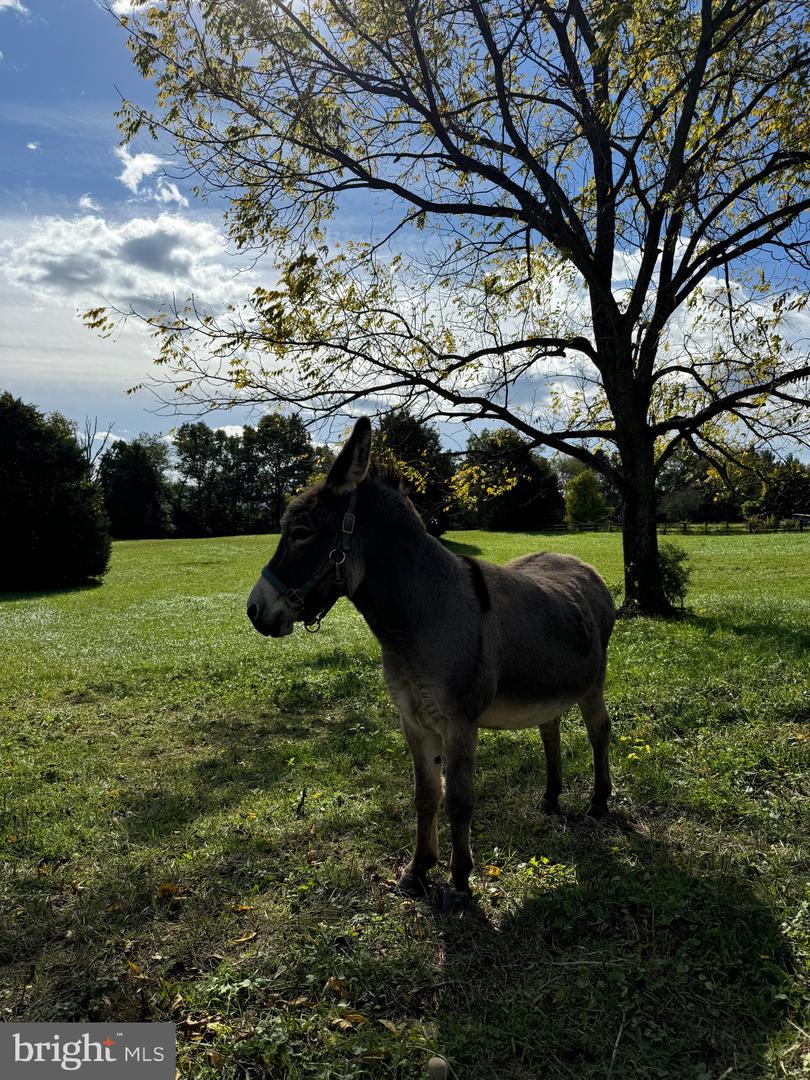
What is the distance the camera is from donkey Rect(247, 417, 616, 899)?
4.25 meters

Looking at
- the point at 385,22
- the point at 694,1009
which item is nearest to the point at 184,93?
the point at 385,22

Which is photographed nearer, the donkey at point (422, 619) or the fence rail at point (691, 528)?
the donkey at point (422, 619)

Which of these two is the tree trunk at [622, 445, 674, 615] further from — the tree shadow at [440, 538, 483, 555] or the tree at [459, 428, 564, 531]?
the tree shadow at [440, 538, 483, 555]

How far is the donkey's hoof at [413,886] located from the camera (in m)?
4.69

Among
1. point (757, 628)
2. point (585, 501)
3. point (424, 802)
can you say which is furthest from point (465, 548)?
point (424, 802)

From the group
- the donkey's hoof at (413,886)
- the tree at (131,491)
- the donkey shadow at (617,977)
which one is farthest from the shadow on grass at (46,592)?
the tree at (131,491)

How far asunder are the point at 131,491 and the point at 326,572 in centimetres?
7790

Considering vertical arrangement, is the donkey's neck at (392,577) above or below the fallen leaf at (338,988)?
above

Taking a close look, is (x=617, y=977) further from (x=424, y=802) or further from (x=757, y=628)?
(x=757, y=628)

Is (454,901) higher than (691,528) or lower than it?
lower

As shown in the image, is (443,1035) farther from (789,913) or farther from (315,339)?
(315,339)

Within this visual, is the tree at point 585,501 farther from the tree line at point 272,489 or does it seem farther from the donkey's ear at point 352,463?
the donkey's ear at point 352,463

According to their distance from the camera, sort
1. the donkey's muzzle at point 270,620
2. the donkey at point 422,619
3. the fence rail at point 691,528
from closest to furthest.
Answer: the donkey's muzzle at point 270,620, the donkey at point 422,619, the fence rail at point 691,528

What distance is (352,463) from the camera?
4.23 meters
